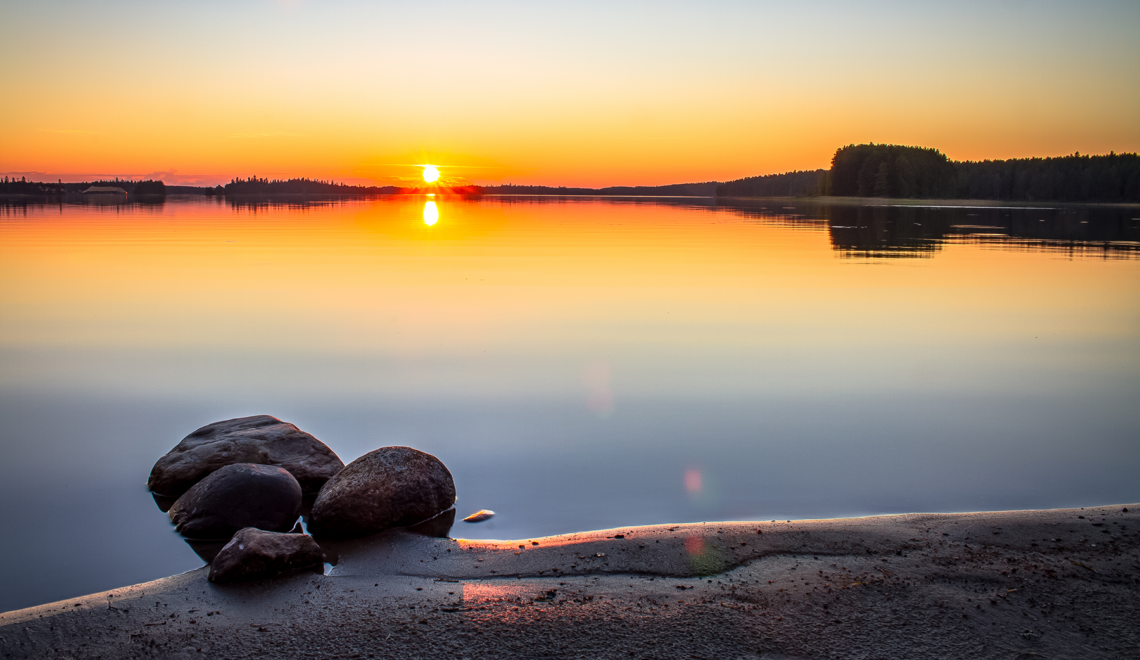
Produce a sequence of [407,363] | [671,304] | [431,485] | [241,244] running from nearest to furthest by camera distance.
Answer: [431,485] → [407,363] → [671,304] → [241,244]

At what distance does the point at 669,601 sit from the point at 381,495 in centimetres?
290

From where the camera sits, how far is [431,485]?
722 cm

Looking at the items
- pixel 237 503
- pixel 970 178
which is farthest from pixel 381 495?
pixel 970 178

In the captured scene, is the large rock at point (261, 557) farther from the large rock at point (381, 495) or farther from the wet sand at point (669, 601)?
the large rock at point (381, 495)

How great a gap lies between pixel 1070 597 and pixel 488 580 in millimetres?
3960

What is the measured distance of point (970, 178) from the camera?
15425 cm

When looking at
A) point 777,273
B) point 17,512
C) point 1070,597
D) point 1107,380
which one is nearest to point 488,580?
point 1070,597

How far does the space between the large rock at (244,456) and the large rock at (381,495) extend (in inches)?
32.3

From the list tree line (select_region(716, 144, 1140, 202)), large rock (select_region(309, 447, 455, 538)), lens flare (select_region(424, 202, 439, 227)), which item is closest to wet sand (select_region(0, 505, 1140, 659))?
large rock (select_region(309, 447, 455, 538))

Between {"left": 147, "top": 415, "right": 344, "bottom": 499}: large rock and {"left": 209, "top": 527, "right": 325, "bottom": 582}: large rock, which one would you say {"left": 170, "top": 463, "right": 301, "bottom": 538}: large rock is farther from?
{"left": 209, "top": 527, "right": 325, "bottom": 582}: large rock

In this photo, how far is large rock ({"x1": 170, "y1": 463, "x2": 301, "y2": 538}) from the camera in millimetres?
6836

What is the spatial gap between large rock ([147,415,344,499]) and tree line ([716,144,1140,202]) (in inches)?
5801

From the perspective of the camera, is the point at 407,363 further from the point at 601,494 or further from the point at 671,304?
the point at 671,304

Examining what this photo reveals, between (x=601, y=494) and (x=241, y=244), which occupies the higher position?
(x=241, y=244)
